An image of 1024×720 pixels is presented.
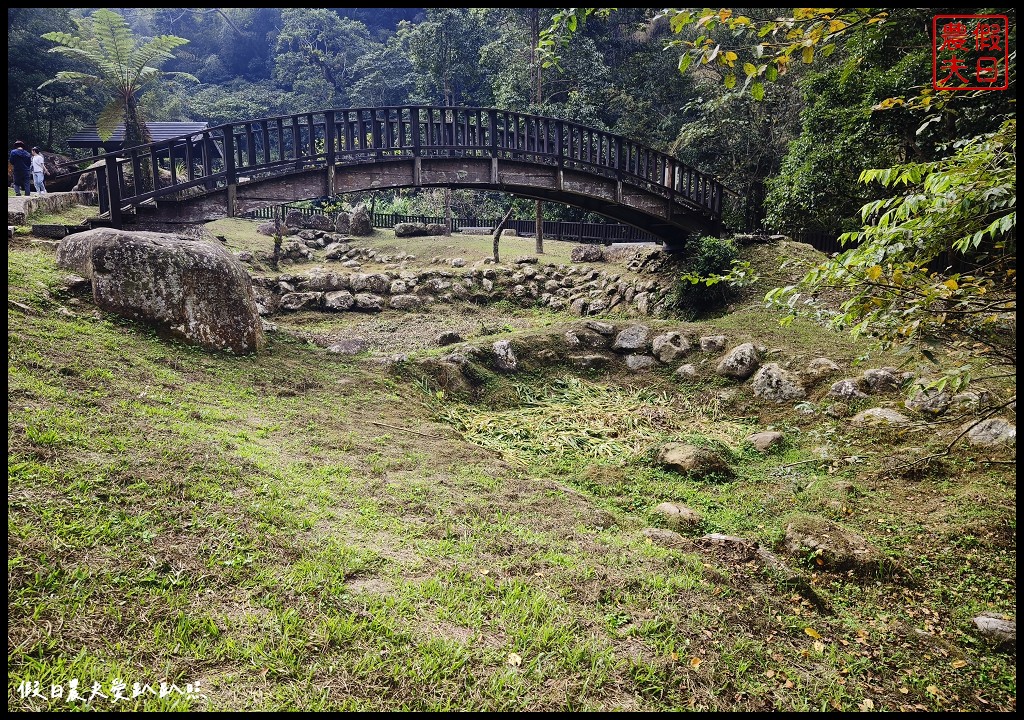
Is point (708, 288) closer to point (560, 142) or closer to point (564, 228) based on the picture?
point (560, 142)

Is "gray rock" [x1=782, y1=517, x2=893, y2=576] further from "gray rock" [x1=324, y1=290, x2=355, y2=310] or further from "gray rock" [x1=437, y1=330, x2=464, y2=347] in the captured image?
"gray rock" [x1=324, y1=290, x2=355, y2=310]

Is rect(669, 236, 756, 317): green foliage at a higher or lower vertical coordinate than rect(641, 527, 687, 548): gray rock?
higher

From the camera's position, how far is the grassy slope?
112 inches

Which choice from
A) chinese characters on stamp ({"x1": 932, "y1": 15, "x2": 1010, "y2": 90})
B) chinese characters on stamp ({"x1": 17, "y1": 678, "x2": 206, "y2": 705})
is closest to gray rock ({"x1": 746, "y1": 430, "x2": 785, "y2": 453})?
chinese characters on stamp ({"x1": 932, "y1": 15, "x2": 1010, "y2": 90})

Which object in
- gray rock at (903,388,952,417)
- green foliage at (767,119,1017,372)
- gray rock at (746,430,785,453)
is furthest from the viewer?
gray rock at (746,430,785,453)

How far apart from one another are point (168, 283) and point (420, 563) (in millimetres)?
6079

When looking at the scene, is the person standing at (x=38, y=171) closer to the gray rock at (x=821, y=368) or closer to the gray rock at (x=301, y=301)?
the gray rock at (x=301, y=301)

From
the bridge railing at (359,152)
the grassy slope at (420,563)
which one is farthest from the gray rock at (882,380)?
the bridge railing at (359,152)

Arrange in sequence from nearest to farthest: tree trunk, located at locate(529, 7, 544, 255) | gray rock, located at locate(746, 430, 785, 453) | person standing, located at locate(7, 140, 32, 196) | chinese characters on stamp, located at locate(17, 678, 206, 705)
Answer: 1. chinese characters on stamp, located at locate(17, 678, 206, 705)
2. gray rock, located at locate(746, 430, 785, 453)
3. person standing, located at locate(7, 140, 32, 196)
4. tree trunk, located at locate(529, 7, 544, 255)

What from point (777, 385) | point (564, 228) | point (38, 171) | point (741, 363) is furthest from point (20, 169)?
point (777, 385)

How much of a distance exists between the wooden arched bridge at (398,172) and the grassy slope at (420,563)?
367cm

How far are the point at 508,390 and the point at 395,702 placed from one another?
6762mm

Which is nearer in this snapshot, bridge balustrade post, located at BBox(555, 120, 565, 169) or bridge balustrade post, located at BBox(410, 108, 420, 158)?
bridge balustrade post, located at BBox(410, 108, 420, 158)

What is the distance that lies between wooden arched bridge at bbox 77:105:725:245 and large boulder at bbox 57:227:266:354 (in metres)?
1.87
